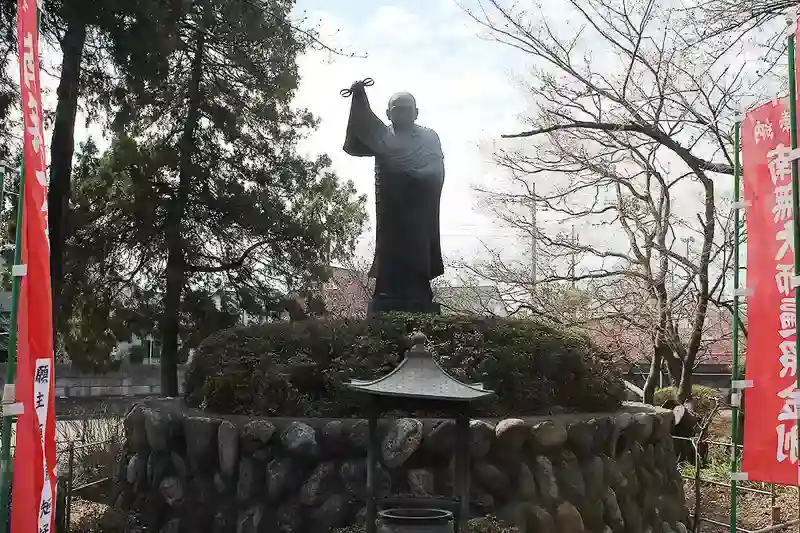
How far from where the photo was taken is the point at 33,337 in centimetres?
381

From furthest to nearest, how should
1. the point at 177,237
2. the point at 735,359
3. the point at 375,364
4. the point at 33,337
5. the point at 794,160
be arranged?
the point at 177,237 → the point at 375,364 → the point at 735,359 → the point at 794,160 → the point at 33,337

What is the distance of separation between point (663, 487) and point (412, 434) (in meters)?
2.89

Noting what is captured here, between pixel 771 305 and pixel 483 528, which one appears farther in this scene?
pixel 483 528

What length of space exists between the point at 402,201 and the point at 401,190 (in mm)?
109

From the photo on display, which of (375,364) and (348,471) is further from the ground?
(375,364)

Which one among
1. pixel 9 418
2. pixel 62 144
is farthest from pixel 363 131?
pixel 62 144

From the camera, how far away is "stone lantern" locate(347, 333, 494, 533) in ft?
14.0

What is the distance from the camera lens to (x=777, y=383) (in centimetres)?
429

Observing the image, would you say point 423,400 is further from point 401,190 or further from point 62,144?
point 62,144

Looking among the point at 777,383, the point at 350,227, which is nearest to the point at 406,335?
the point at 777,383

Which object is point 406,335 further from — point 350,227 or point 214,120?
point 350,227

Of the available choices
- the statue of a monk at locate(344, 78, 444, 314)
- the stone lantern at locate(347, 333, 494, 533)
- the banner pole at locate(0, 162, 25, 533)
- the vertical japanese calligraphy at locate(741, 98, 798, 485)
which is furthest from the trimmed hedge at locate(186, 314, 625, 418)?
the banner pole at locate(0, 162, 25, 533)

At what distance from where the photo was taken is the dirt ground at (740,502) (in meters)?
8.64

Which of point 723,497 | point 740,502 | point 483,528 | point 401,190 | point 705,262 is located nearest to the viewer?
point 483,528
